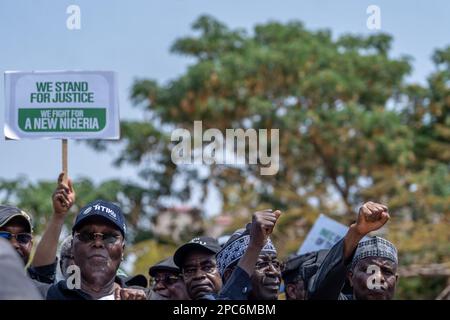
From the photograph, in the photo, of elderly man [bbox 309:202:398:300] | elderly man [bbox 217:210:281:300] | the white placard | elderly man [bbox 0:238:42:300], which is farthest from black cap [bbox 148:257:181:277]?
elderly man [bbox 0:238:42:300]

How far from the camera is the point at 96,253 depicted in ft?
15.5

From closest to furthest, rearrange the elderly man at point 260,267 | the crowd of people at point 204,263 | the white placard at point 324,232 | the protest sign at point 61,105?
the crowd of people at point 204,263 → the elderly man at point 260,267 → the protest sign at point 61,105 → the white placard at point 324,232

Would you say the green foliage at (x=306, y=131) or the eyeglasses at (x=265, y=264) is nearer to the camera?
the eyeglasses at (x=265, y=264)

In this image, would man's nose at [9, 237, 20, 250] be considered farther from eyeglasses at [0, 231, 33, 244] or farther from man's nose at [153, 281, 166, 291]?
man's nose at [153, 281, 166, 291]

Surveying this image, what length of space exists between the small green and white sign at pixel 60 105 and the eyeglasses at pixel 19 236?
0.50 metres

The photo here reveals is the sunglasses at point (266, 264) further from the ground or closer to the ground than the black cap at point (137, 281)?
further from the ground

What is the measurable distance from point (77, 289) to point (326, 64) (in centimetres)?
1234

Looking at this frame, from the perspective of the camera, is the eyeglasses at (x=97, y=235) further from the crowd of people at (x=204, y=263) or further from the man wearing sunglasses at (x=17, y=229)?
the man wearing sunglasses at (x=17, y=229)

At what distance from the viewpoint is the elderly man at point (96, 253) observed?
15.4ft

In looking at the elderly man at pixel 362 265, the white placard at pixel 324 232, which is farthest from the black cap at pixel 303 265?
the white placard at pixel 324 232

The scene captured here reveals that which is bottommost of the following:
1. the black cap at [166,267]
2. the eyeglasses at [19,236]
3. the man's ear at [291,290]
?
the man's ear at [291,290]

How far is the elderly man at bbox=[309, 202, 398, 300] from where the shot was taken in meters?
4.25
